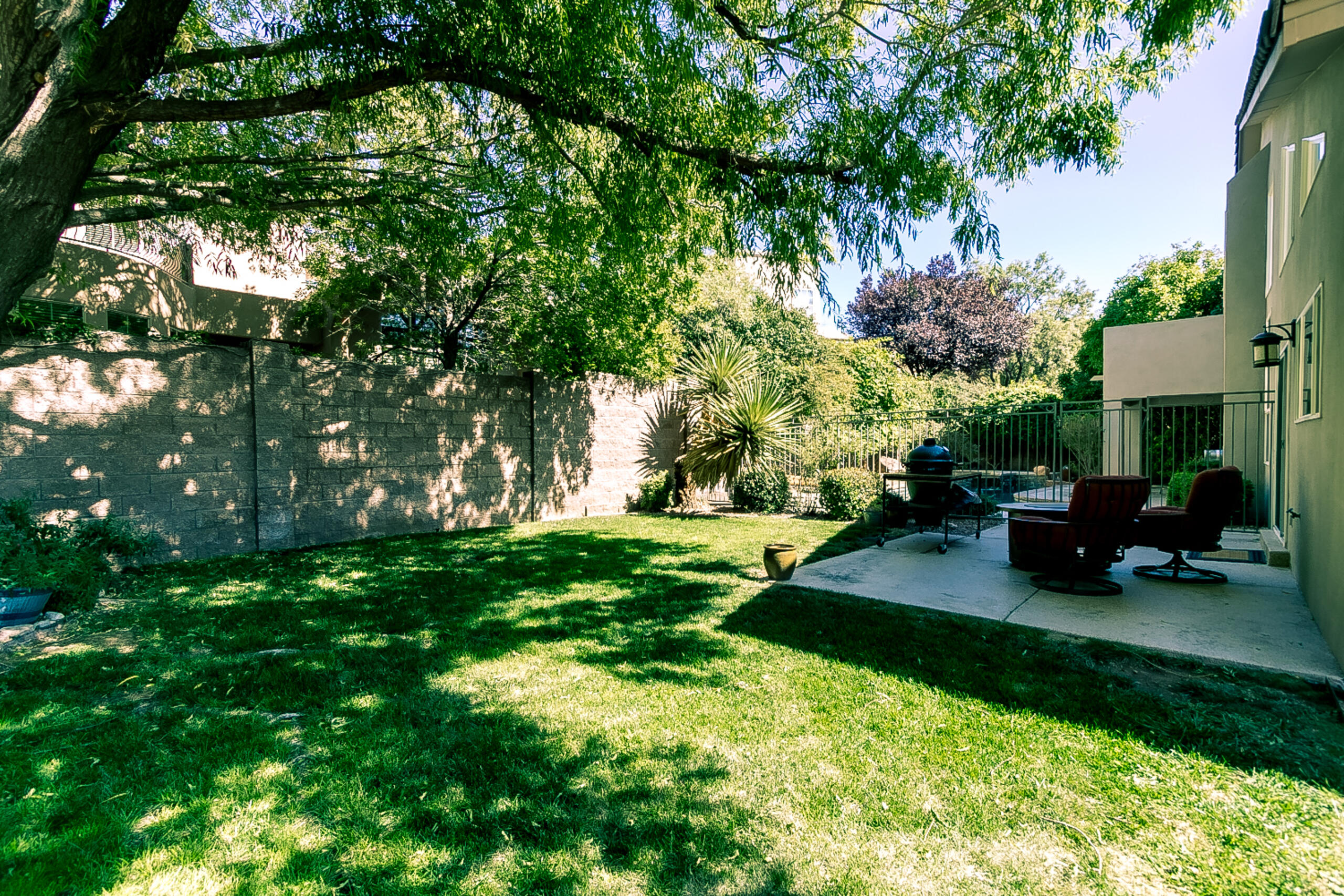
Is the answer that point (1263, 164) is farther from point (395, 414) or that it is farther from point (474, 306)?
point (395, 414)

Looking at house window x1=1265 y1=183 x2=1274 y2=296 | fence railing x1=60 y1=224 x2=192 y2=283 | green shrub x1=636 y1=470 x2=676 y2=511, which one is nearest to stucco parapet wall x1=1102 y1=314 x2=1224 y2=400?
house window x1=1265 y1=183 x2=1274 y2=296

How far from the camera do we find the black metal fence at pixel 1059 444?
9148 millimetres

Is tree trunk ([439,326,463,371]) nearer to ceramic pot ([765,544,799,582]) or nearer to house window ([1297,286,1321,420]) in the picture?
ceramic pot ([765,544,799,582])

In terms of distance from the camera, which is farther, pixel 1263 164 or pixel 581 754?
pixel 1263 164

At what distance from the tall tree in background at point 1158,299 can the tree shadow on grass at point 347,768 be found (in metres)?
22.7

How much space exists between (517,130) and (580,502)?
21.7 feet

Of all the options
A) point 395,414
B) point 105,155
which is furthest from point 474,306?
point 105,155

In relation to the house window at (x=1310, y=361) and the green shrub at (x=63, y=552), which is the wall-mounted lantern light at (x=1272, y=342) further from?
the green shrub at (x=63, y=552)

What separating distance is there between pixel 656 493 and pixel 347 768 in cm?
931

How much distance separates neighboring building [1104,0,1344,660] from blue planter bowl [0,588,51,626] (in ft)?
27.4

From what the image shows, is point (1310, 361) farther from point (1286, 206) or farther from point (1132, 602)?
point (1286, 206)

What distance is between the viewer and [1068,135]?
4.33 m

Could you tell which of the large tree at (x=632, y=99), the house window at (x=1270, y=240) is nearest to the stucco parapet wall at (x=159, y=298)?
the large tree at (x=632, y=99)

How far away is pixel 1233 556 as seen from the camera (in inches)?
272
